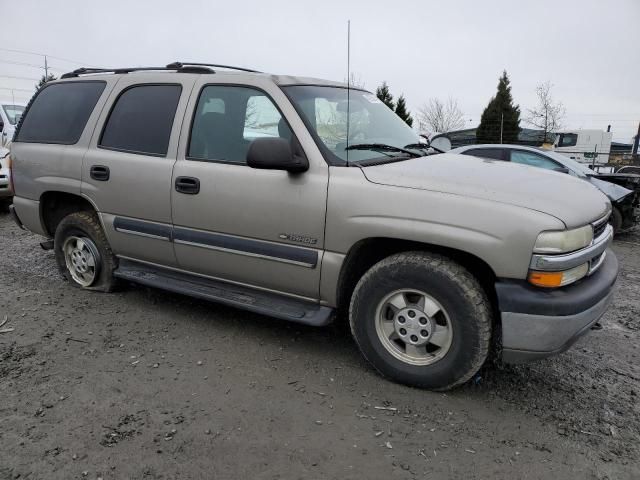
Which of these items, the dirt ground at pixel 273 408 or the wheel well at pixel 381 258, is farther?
the wheel well at pixel 381 258

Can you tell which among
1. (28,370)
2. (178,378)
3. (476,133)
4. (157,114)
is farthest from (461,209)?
(476,133)

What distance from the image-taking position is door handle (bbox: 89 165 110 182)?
405 centimetres

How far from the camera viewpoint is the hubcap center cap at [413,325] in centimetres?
291

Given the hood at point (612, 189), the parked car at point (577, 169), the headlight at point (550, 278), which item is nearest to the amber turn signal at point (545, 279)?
the headlight at point (550, 278)

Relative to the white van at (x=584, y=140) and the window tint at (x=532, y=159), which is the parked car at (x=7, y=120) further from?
the white van at (x=584, y=140)

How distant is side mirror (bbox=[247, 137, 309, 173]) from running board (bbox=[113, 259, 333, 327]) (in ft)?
3.13

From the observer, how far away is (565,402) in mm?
2924

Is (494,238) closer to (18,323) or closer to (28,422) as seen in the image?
(28,422)

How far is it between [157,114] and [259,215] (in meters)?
1.35

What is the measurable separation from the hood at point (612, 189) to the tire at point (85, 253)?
6.89 m

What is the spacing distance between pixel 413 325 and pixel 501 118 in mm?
26787

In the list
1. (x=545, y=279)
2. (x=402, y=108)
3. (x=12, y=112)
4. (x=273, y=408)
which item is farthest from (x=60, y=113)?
(x=402, y=108)

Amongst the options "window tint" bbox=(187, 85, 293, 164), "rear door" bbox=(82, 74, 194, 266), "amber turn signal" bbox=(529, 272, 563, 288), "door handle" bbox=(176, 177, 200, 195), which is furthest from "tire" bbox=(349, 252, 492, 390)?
"rear door" bbox=(82, 74, 194, 266)

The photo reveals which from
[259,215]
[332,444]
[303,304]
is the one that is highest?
[259,215]
